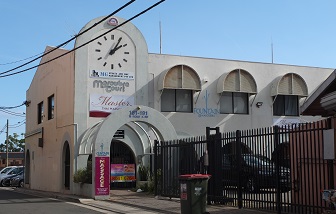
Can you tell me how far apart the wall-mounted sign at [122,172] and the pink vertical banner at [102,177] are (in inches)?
129

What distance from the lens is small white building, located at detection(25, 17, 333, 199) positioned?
22.8 meters

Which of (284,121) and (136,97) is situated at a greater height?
→ (136,97)

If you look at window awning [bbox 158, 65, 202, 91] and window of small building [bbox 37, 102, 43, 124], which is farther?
window of small building [bbox 37, 102, 43, 124]

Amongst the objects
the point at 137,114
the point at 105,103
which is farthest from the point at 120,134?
the point at 137,114

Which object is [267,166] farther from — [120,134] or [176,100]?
[176,100]

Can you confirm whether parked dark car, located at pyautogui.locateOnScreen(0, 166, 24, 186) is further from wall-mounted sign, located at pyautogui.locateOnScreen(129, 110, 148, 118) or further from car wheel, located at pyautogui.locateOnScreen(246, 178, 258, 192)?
car wheel, located at pyautogui.locateOnScreen(246, 178, 258, 192)

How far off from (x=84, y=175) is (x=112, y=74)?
5679 millimetres

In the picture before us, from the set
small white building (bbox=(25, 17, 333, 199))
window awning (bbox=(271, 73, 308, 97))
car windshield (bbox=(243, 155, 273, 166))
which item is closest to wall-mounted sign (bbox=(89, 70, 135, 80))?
small white building (bbox=(25, 17, 333, 199))

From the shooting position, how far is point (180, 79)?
2484 cm

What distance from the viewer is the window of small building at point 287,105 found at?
91.1 ft

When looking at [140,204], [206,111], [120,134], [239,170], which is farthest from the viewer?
[206,111]

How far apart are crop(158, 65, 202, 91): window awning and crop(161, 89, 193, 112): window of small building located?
697 millimetres

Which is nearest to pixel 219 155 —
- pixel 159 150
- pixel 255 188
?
pixel 255 188

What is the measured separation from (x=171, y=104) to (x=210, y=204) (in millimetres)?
10952
